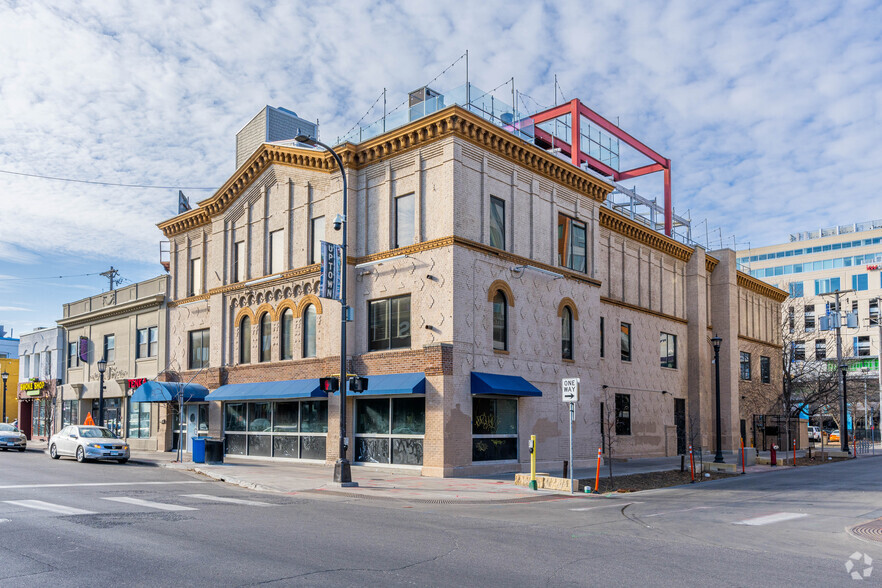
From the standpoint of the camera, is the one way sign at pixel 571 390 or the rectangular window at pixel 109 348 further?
the rectangular window at pixel 109 348

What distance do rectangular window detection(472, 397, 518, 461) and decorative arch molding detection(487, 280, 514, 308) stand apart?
3427 millimetres

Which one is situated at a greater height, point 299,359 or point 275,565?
point 299,359

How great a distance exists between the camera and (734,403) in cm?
4147

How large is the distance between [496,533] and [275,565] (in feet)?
14.8

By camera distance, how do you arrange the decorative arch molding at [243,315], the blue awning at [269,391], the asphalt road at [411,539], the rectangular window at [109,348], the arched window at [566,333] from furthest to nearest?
the rectangular window at [109,348] < the decorative arch molding at [243,315] < the arched window at [566,333] < the blue awning at [269,391] < the asphalt road at [411,539]

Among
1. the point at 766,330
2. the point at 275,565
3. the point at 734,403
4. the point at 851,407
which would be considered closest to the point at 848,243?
the point at 851,407

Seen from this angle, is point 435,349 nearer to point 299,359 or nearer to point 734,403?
point 299,359

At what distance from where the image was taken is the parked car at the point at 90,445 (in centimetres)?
2878

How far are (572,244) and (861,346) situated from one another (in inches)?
3226

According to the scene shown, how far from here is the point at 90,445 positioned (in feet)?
94.6

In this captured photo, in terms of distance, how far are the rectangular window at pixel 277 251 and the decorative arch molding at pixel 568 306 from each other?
11285 mm

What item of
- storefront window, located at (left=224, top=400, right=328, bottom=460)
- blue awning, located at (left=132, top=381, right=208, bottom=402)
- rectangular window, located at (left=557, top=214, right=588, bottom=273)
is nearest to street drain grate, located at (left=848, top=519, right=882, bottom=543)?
rectangular window, located at (left=557, top=214, right=588, bottom=273)

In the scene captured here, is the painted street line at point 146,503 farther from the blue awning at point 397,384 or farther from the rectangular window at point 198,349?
the rectangular window at point 198,349

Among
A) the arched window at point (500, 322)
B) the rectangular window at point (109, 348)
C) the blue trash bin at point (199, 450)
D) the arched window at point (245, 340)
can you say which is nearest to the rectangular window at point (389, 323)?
the arched window at point (500, 322)
